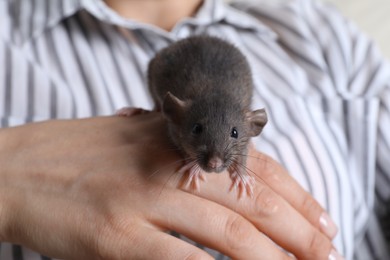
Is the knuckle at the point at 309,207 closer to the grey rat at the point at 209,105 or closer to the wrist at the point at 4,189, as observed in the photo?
the grey rat at the point at 209,105

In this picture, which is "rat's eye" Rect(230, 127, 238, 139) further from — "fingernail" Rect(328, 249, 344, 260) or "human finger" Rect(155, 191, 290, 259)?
"fingernail" Rect(328, 249, 344, 260)

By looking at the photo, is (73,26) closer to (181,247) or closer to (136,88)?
(136,88)

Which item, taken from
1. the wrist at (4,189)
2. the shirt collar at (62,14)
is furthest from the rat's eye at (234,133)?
the shirt collar at (62,14)

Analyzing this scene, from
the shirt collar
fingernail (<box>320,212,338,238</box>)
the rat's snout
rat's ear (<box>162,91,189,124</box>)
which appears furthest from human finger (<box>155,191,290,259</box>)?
the shirt collar

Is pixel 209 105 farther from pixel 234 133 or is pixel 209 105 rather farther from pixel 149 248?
pixel 149 248

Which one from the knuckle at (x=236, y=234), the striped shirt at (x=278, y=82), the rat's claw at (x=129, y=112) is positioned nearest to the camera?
the knuckle at (x=236, y=234)

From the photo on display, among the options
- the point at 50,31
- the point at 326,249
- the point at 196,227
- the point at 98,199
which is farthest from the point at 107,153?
the point at 50,31
